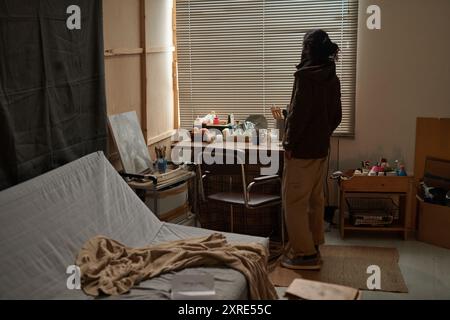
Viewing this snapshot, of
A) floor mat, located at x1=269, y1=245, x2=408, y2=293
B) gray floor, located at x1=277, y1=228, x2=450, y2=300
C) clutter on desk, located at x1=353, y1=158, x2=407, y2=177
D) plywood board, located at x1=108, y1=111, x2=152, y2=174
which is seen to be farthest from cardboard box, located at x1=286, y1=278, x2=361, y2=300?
clutter on desk, located at x1=353, y1=158, x2=407, y2=177

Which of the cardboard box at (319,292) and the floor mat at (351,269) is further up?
the cardboard box at (319,292)

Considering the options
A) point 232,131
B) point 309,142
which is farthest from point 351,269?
point 232,131

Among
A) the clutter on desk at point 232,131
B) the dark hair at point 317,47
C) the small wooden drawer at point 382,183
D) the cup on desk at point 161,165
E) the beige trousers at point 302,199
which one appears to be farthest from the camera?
the clutter on desk at point 232,131

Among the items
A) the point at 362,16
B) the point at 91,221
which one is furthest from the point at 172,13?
the point at 91,221

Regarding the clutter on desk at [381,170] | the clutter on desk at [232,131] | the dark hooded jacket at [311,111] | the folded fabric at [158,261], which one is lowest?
the folded fabric at [158,261]

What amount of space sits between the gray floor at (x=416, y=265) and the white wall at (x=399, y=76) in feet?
2.31

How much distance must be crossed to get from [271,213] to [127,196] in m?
1.56

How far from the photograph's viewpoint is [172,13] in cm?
532

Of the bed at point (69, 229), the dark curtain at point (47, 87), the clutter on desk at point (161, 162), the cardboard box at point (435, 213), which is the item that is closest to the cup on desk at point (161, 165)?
the clutter on desk at point (161, 162)

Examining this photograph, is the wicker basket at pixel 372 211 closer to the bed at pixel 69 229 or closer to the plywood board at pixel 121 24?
the bed at pixel 69 229

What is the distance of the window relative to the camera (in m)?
5.01

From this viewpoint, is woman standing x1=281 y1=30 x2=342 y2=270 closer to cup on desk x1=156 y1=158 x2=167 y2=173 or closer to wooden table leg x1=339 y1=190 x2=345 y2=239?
wooden table leg x1=339 y1=190 x2=345 y2=239

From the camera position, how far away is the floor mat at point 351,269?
12.9 feet
